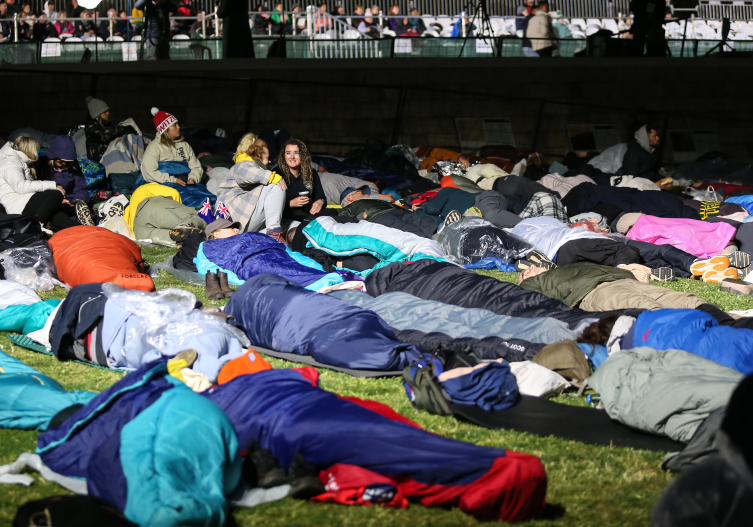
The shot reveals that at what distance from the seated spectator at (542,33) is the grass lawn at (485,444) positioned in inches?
524

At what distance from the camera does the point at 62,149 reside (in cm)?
958

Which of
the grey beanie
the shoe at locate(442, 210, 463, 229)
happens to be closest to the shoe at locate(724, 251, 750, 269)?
the shoe at locate(442, 210, 463, 229)

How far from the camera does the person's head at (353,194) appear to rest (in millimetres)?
9664

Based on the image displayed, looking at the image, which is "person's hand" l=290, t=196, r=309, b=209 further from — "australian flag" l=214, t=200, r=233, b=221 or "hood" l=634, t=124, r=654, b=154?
"hood" l=634, t=124, r=654, b=154

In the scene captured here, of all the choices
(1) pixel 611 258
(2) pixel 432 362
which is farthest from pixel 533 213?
(2) pixel 432 362

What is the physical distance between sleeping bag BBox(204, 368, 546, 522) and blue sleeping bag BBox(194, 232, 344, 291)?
324cm

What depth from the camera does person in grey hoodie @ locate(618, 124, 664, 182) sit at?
38.4ft

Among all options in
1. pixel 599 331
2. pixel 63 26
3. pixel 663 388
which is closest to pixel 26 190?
pixel 599 331

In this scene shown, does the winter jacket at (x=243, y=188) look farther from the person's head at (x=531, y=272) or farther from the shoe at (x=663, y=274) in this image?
the shoe at (x=663, y=274)

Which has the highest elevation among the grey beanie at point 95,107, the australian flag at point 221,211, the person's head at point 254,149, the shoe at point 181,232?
the grey beanie at point 95,107

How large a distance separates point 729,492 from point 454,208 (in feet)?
25.4

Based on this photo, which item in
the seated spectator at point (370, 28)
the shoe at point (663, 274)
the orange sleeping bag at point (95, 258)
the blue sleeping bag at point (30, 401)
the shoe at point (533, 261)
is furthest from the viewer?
the seated spectator at point (370, 28)

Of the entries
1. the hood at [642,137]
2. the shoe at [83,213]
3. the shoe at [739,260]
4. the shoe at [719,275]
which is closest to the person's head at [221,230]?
the shoe at [83,213]

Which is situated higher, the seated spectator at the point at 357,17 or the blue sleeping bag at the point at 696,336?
the seated spectator at the point at 357,17
